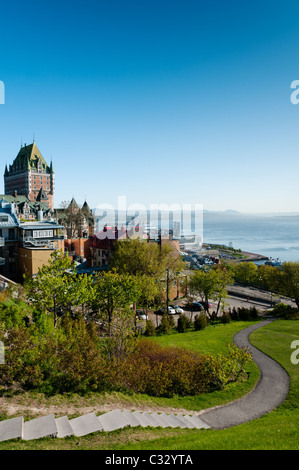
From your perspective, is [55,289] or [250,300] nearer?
[55,289]

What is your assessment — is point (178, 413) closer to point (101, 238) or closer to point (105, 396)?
point (105, 396)

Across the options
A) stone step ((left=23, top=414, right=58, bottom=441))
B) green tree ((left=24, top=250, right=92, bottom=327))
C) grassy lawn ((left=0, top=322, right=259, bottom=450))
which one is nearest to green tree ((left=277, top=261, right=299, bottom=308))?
grassy lawn ((left=0, top=322, right=259, bottom=450))

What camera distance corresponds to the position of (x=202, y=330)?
26922 millimetres

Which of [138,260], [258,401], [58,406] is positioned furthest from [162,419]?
[138,260]

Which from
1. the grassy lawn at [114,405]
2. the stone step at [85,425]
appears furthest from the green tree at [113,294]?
the stone step at [85,425]

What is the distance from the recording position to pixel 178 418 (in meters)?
10.5

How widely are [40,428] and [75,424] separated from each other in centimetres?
98

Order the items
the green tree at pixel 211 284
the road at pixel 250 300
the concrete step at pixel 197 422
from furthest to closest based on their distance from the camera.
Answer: the road at pixel 250 300, the green tree at pixel 211 284, the concrete step at pixel 197 422

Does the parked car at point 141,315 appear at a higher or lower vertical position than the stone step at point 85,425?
lower

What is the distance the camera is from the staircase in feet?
24.5

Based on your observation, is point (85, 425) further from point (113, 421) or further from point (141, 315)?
point (141, 315)

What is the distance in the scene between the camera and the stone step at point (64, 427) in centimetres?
768

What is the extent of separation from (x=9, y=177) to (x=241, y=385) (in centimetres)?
15157

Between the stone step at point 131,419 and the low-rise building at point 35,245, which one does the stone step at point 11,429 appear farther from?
the low-rise building at point 35,245
